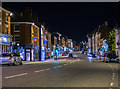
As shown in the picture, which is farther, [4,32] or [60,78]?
[4,32]

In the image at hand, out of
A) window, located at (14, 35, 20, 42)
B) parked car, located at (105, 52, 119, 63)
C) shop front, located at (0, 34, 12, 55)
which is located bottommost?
parked car, located at (105, 52, 119, 63)

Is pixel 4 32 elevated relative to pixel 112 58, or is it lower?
elevated

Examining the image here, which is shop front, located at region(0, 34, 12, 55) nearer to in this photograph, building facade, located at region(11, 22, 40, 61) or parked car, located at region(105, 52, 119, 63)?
building facade, located at region(11, 22, 40, 61)

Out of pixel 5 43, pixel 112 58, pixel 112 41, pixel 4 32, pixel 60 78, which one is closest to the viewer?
pixel 60 78

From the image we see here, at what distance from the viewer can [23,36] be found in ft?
206

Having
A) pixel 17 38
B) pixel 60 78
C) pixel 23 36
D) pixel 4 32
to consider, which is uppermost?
pixel 4 32

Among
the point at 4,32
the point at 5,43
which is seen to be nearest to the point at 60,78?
the point at 4,32

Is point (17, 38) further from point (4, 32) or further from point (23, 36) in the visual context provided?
point (4, 32)

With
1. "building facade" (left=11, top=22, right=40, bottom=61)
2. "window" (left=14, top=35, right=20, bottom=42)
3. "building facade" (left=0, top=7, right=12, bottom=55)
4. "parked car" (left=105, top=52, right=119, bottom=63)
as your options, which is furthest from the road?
"window" (left=14, top=35, right=20, bottom=42)

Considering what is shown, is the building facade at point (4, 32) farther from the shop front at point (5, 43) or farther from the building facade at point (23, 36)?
the building facade at point (23, 36)

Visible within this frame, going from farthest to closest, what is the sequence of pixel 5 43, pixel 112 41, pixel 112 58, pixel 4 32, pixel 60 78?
pixel 112 41 < pixel 5 43 < pixel 4 32 < pixel 112 58 < pixel 60 78

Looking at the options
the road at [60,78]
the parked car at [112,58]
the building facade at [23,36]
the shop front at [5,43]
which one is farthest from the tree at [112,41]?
the road at [60,78]

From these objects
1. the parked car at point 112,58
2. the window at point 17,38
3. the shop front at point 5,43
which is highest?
the window at point 17,38

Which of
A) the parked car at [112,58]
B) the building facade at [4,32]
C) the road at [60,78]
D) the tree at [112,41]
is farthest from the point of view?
the tree at [112,41]
